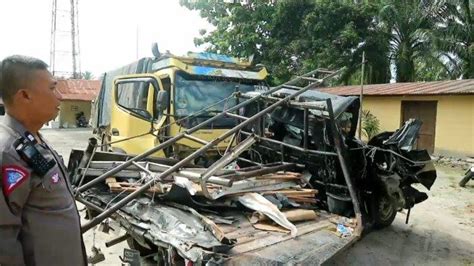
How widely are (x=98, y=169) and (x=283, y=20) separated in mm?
15598

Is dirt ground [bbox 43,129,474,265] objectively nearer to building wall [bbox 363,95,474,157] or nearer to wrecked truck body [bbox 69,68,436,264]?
wrecked truck body [bbox 69,68,436,264]

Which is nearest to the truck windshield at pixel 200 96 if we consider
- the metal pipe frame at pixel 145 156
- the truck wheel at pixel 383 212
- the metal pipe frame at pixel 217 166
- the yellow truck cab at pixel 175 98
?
the yellow truck cab at pixel 175 98

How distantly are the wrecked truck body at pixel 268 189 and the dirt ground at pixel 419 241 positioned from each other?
1.18 ft

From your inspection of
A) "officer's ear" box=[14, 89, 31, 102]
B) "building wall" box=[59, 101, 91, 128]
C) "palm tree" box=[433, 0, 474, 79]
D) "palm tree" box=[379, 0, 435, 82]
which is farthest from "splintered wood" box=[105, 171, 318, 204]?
"building wall" box=[59, 101, 91, 128]

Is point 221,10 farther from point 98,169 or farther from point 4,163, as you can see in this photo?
point 4,163

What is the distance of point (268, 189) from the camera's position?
3953mm

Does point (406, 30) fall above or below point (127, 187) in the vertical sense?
above

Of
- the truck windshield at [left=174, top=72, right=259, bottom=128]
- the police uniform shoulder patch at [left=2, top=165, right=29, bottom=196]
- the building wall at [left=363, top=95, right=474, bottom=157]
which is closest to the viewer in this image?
the police uniform shoulder patch at [left=2, top=165, right=29, bottom=196]

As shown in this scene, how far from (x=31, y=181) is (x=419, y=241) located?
5.29 m

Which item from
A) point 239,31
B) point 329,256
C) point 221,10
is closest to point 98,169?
point 329,256

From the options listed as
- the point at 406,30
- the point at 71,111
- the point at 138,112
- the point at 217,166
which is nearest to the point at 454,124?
the point at 406,30

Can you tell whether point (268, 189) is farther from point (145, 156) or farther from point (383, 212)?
point (383, 212)

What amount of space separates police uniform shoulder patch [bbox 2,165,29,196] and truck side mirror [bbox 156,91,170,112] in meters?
4.07

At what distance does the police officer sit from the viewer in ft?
4.82
